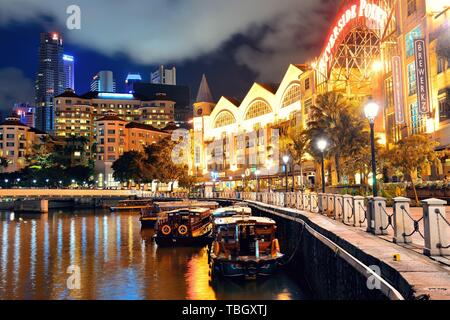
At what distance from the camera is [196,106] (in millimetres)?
129250

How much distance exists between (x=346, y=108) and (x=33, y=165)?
134m

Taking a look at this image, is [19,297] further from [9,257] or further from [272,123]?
[272,123]

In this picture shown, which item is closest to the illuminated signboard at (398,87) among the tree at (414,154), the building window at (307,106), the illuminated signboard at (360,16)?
the illuminated signboard at (360,16)

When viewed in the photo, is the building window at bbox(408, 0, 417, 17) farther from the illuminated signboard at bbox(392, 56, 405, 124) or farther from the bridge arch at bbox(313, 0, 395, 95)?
the illuminated signboard at bbox(392, 56, 405, 124)

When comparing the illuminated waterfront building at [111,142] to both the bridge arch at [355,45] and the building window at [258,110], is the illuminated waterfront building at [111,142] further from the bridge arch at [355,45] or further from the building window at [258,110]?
the bridge arch at [355,45]

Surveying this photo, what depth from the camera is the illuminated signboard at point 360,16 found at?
52844 millimetres

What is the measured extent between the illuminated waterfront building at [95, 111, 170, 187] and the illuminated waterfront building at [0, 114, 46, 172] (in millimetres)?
26332

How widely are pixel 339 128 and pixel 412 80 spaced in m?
8.25

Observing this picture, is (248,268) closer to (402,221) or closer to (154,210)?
(402,221)

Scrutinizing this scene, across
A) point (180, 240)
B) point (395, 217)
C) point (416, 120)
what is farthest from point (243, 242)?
point (416, 120)

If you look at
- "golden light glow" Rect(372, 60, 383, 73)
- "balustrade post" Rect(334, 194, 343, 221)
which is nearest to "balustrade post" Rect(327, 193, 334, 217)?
"balustrade post" Rect(334, 194, 343, 221)

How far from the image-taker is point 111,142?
16600 cm
